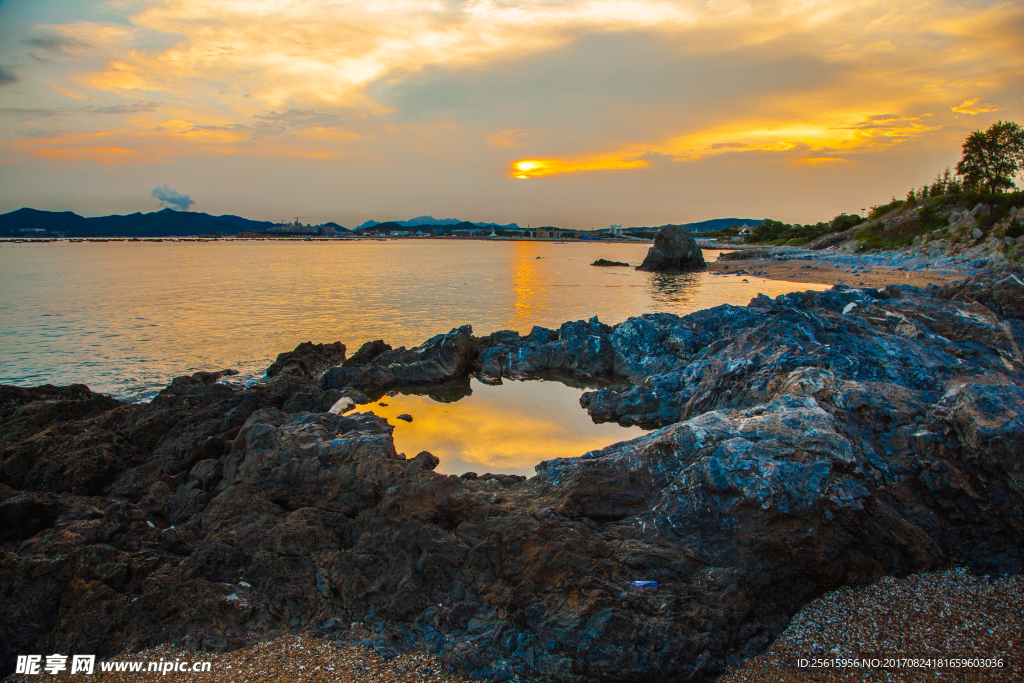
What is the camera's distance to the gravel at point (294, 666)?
3561 millimetres

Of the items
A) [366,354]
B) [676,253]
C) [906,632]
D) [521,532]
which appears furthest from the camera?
[676,253]

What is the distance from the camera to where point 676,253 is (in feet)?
171

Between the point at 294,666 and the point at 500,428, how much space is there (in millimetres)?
5986

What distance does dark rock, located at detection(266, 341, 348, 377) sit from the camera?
12505 mm

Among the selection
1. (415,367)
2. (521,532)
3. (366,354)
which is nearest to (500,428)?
(415,367)

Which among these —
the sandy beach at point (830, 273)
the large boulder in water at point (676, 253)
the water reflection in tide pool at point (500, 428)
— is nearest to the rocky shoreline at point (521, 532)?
the water reflection in tide pool at point (500, 428)

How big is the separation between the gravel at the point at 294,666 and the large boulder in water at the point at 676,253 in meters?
52.2

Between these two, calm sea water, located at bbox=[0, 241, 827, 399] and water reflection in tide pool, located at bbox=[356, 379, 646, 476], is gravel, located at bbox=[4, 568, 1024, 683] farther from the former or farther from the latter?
calm sea water, located at bbox=[0, 241, 827, 399]

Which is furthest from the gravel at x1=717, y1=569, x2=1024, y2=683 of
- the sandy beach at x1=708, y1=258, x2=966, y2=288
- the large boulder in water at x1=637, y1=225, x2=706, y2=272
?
the large boulder in water at x1=637, y1=225, x2=706, y2=272

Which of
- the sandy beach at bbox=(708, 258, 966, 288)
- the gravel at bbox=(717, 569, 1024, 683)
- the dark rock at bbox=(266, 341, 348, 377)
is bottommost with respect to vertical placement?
the gravel at bbox=(717, 569, 1024, 683)

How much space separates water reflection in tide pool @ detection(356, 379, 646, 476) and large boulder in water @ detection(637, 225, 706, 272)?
43.7m

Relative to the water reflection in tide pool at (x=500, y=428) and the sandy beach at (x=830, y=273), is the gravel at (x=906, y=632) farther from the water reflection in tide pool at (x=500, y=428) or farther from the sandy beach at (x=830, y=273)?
the sandy beach at (x=830, y=273)

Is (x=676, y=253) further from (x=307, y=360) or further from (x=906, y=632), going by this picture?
(x=906, y=632)

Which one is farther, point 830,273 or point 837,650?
point 830,273
